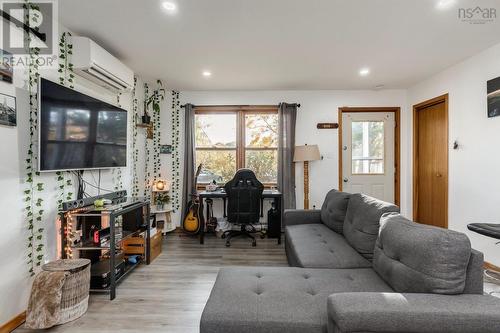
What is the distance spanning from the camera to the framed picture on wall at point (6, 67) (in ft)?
5.93

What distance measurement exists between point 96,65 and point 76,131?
27.6 inches

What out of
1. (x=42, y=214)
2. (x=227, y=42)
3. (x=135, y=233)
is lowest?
(x=135, y=233)

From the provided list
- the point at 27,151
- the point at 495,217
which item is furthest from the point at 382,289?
the point at 27,151

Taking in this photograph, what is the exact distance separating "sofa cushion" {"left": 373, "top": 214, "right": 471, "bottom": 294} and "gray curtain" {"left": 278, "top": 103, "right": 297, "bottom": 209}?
2.81 meters

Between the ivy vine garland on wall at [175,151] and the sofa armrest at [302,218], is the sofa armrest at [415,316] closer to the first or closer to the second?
the sofa armrest at [302,218]

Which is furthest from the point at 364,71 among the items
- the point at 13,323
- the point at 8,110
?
the point at 13,323

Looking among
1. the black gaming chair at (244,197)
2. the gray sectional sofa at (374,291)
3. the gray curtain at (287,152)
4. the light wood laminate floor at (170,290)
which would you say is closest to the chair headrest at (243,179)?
the black gaming chair at (244,197)

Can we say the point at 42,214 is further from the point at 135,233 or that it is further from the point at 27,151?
the point at 135,233

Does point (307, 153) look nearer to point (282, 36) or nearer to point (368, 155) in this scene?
point (368, 155)

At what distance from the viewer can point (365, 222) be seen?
2117 millimetres

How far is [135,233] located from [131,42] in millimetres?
2139

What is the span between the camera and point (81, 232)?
8.29 feet

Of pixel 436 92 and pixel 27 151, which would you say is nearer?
pixel 27 151

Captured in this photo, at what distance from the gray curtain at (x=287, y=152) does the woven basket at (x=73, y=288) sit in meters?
3.04
